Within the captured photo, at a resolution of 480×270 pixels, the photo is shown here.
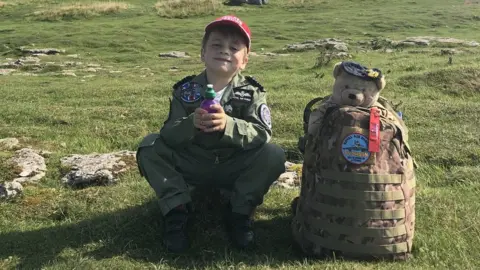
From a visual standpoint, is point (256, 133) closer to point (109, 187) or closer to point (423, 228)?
point (423, 228)

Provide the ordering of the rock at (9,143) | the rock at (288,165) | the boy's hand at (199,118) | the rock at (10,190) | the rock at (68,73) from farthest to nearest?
the rock at (68,73), the rock at (9,143), the rock at (288,165), the rock at (10,190), the boy's hand at (199,118)

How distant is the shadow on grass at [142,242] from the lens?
12.9 feet

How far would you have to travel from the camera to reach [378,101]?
4254mm

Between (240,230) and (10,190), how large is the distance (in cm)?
265

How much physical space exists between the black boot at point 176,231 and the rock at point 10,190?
1.99 meters

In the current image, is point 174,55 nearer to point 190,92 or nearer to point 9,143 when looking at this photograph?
point 9,143

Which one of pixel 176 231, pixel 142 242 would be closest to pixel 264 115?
pixel 176 231

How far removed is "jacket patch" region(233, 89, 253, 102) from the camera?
437 cm

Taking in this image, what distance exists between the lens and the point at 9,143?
7.18 m

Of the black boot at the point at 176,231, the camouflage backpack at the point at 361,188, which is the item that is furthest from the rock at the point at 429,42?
the black boot at the point at 176,231

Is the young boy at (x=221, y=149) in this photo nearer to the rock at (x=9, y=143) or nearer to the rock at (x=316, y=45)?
the rock at (x=9, y=143)

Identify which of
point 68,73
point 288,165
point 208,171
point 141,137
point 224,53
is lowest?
point 68,73

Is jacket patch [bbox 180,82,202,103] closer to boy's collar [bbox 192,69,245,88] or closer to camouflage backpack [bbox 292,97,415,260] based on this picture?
boy's collar [bbox 192,69,245,88]

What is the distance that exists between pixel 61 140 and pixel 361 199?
5929 mm
